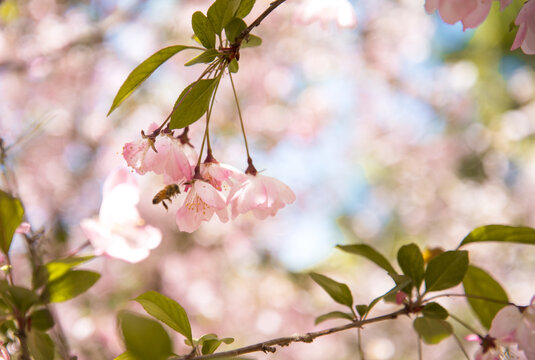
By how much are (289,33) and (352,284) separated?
2.20m

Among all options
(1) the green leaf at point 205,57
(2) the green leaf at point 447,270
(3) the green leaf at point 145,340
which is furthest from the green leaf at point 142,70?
(2) the green leaf at point 447,270

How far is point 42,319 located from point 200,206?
25 centimetres

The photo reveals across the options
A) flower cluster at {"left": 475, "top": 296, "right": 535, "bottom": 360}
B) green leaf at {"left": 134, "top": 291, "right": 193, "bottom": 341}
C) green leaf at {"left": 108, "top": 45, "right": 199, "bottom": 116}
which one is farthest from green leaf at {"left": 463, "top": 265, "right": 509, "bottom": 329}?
green leaf at {"left": 108, "top": 45, "right": 199, "bottom": 116}

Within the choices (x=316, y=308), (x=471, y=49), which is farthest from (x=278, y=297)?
(x=471, y=49)

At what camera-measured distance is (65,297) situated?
509 mm

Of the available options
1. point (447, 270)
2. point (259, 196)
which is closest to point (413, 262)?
point (447, 270)

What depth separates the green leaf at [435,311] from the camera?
1.60ft

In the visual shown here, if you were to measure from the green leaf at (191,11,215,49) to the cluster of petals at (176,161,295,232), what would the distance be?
0.50 ft

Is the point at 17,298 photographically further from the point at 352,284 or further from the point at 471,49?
the point at 471,49

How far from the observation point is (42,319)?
0.52m

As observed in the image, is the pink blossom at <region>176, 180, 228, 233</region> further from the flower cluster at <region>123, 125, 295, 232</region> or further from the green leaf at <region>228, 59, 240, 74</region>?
the green leaf at <region>228, 59, 240, 74</region>

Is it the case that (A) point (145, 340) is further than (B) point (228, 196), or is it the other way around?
(B) point (228, 196)

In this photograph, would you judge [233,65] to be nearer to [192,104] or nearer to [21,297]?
[192,104]

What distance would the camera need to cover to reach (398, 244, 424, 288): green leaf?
525mm
